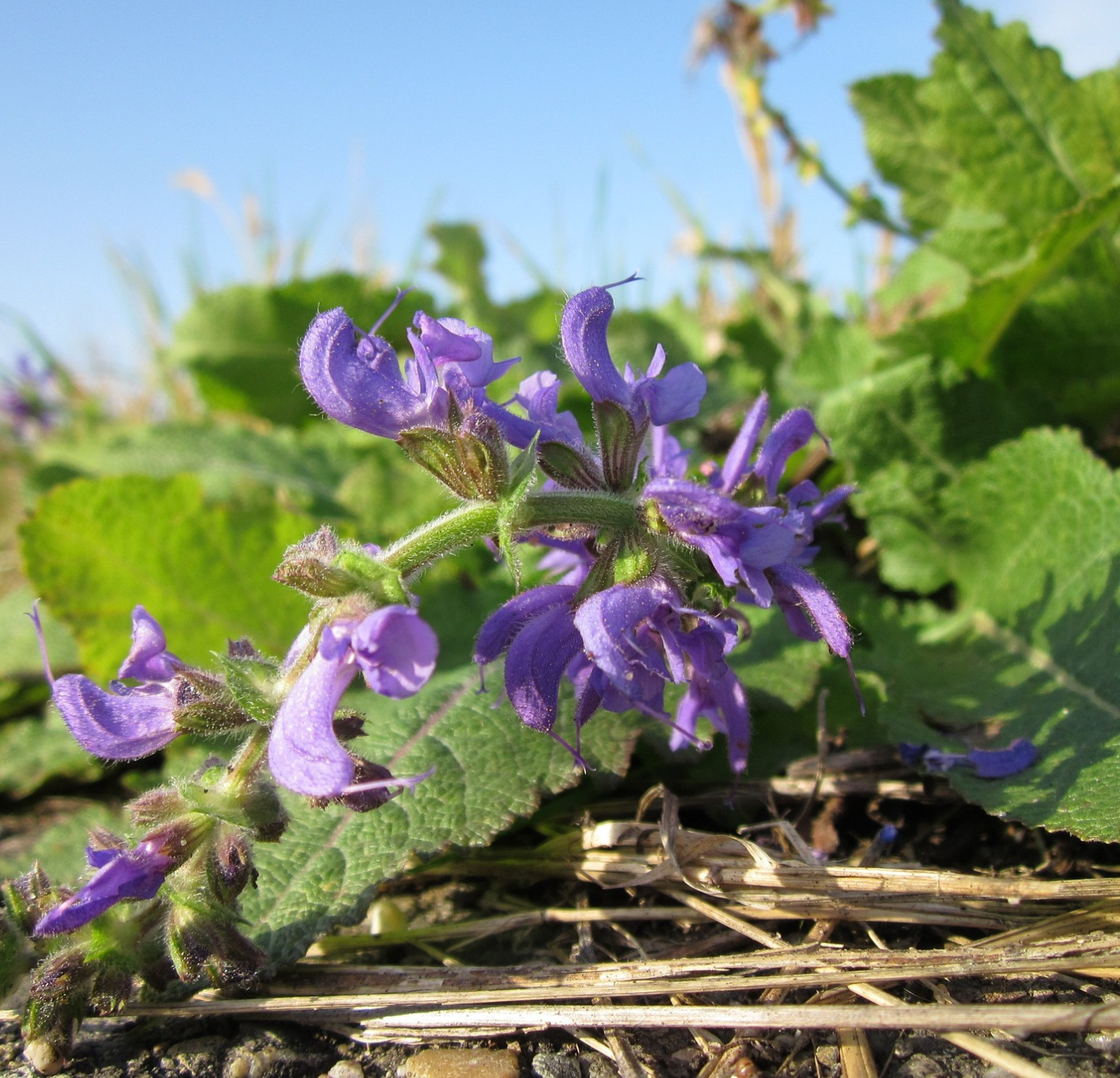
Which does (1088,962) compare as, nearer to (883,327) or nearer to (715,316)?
(883,327)

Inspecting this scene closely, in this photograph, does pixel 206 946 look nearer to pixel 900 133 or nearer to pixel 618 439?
pixel 618 439

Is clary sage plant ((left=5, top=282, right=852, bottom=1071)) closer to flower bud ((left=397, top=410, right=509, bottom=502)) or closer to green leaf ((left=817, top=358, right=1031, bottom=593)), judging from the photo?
flower bud ((left=397, top=410, right=509, bottom=502))

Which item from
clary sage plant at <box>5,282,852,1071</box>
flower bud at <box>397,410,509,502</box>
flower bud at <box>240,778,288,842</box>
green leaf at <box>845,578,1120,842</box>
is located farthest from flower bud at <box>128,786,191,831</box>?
green leaf at <box>845,578,1120,842</box>

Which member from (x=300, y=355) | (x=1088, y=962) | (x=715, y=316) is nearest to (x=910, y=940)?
(x=1088, y=962)

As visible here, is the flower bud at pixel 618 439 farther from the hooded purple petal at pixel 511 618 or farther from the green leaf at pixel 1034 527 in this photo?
the green leaf at pixel 1034 527

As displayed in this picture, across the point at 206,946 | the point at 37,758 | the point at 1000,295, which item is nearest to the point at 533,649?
the point at 206,946
